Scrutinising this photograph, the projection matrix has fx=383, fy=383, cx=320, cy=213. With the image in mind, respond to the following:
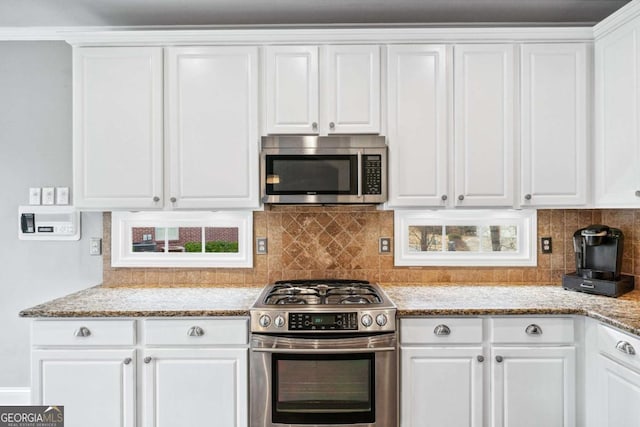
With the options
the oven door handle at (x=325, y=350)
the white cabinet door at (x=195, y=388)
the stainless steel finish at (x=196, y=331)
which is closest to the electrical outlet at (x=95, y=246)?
the white cabinet door at (x=195, y=388)

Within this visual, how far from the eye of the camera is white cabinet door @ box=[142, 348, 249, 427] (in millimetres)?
1942

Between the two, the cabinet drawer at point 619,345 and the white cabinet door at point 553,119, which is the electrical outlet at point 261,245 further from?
the cabinet drawer at point 619,345

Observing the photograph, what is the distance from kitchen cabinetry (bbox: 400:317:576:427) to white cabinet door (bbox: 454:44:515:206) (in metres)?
0.74

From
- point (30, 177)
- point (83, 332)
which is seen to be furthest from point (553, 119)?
point (30, 177)

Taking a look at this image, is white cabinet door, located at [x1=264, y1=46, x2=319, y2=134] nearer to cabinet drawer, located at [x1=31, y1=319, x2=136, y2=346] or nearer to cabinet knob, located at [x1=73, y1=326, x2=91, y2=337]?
cabinet drawer, located at [x1=31, y1=319, x2=136, y2=346]

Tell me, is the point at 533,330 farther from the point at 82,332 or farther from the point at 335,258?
the point at 82,332

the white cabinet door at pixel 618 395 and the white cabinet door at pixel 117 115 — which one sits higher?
the white cabinet door at pixel 117 115

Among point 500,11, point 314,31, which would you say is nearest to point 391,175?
point 314,31

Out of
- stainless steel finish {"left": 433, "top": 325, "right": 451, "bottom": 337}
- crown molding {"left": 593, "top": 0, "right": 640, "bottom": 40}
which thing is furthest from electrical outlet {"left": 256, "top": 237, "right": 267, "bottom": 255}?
crown molding {"left": 593, "top": 0, "right": 640, "bottom": 40}

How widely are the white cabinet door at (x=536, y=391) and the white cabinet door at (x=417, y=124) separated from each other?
3.21ft

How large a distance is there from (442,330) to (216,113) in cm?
173

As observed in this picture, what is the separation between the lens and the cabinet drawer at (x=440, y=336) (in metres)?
1.96

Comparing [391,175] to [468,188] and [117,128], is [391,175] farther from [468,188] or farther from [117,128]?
[117,128]

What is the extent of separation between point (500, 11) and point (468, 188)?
118cm
